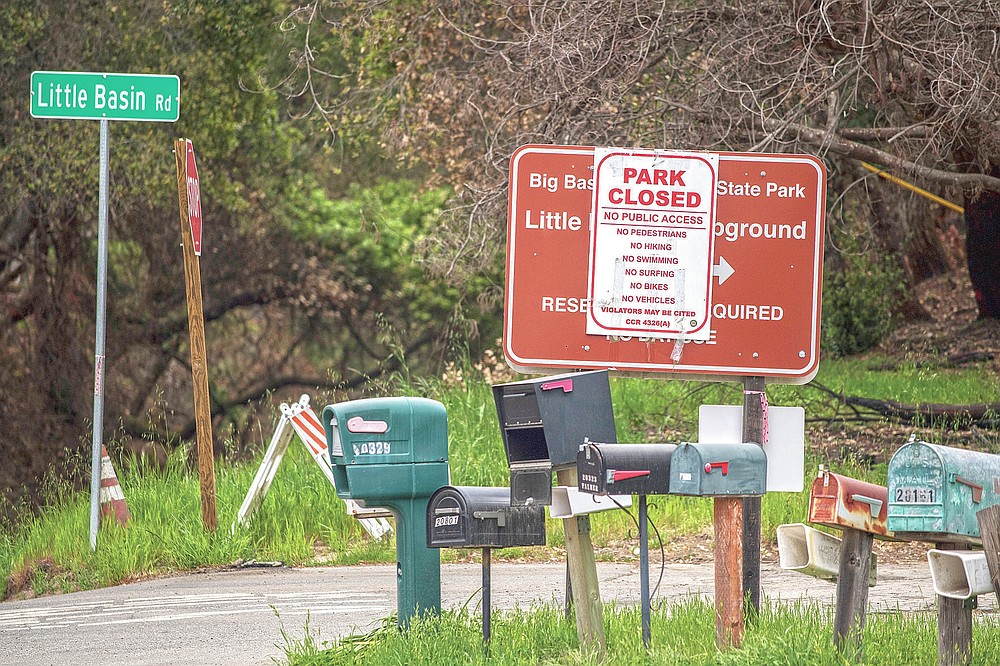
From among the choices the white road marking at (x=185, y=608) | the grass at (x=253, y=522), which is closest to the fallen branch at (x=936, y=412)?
the grass at (x=253, y=522)

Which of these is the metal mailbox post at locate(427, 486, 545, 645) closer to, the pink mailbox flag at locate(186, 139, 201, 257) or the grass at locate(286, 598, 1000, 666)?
the grass at locate(286, 598, 1000, 666)

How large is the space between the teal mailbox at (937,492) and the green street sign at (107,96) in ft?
20.0

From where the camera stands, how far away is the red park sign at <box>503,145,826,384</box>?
6.25 meters

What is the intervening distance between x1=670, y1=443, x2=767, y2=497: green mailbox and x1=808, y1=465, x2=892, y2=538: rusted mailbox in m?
0.23

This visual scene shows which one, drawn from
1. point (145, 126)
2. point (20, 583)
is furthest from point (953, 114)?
point (145, 126)

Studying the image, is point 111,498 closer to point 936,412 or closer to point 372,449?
point 372,449

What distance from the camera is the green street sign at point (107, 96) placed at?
9.29 meters

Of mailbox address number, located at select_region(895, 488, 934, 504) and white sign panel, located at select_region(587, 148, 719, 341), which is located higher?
white sign panel, located at select_region(587, 148, 719, 341)

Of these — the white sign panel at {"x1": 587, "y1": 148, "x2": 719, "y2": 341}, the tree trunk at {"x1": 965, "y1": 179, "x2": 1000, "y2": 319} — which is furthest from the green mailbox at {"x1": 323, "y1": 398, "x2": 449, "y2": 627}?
the tree trunk at {"x1": 965, "y1": 179, "x2": 1000, "y2": 319}

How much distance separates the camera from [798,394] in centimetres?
1237

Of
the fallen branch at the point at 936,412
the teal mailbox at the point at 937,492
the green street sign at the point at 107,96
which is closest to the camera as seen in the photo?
the teal mailbox at the point at 937,492

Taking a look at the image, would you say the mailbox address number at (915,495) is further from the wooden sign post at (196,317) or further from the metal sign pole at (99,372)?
the metal sign pole at (99,372)

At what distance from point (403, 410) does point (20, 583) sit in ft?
16.3

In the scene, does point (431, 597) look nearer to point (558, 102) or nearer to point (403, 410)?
point (403, 410)
